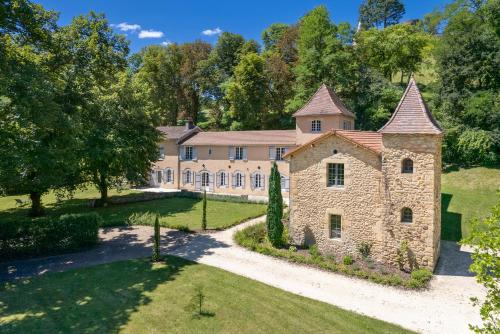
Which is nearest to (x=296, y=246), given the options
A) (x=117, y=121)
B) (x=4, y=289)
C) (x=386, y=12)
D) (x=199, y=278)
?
(x=199, y=278)

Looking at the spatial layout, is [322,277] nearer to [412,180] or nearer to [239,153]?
[412,180]

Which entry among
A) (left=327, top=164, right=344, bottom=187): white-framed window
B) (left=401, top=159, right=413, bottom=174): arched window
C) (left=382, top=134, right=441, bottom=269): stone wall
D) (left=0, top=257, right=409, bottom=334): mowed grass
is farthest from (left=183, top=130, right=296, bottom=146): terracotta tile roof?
(left=0, top=257, right=409, bottom=334): mowed grass

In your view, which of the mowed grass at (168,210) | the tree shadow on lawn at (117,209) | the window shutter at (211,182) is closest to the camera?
the mowed grass at (168,210)

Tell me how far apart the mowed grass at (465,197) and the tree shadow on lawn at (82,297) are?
18.8 meters

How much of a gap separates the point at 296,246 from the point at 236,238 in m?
3.82

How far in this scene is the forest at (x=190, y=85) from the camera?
16.4 m

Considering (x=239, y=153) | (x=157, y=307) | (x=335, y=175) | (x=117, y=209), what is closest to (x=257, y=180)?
(x=239, y=153)

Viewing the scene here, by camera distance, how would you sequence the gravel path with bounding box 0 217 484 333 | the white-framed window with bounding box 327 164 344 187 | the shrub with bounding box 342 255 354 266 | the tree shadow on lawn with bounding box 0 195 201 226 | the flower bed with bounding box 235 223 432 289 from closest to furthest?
the gravel path with bounding box 0 217 484 333 → the flower bed with bounding box 235 223 432 289 → the shrub with bounding box 342 255 354 266 → the white-framed window with bounding box 327 164 344 187 → the tree shadow on lawn with bounding box 0 195 201 226

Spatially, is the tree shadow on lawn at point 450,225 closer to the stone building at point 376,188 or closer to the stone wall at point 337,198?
the stone building at point 376,188

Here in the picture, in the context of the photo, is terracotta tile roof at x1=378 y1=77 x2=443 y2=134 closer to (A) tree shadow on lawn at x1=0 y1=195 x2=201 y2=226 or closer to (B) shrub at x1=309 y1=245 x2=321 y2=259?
(B) shrub at x1=309 y1=245 x2=321 y2=259

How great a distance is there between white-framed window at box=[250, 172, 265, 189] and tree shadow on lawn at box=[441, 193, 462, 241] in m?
16.7

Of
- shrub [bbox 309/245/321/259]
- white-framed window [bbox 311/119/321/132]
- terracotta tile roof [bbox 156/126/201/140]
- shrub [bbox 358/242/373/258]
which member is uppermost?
terracotta tile roof [bbox 156/126/201/140]

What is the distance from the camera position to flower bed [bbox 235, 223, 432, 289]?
15.7 m

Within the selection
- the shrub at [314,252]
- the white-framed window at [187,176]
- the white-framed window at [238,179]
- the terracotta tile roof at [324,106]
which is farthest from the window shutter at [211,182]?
the shrub at [314,252]
